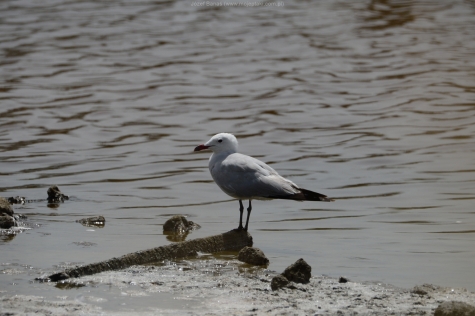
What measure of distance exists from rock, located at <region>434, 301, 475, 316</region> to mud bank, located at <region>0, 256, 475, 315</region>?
0.43 ft

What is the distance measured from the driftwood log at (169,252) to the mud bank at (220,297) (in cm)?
5

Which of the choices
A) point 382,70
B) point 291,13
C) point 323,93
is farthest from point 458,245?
point 291,13

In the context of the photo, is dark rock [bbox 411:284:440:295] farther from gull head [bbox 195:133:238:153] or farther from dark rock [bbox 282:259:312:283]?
gull head [bbox 195:133:238:153]

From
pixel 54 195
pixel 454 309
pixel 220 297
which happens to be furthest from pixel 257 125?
pixel 454 309

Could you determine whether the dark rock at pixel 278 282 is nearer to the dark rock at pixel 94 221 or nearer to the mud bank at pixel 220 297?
the mud bank at pixel 220 297

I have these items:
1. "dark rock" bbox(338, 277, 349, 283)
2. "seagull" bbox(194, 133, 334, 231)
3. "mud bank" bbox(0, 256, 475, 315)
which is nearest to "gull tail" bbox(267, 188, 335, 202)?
"seagull" bbox(194, 133, 334, 231)

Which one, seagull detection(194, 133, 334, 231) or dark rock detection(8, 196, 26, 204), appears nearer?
seagull detection(194, 133, 334, 231)

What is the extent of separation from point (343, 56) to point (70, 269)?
1161 cm

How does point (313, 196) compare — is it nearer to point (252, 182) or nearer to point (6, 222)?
point (252, 182)

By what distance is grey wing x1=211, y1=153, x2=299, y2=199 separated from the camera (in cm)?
695

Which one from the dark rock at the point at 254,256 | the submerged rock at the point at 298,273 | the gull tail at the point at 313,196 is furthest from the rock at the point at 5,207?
the submerged rock at the point at 298,273

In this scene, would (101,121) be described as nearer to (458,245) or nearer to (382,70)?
(382,70)

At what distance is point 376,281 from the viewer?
19.2 ft

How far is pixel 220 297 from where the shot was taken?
5.25 m
